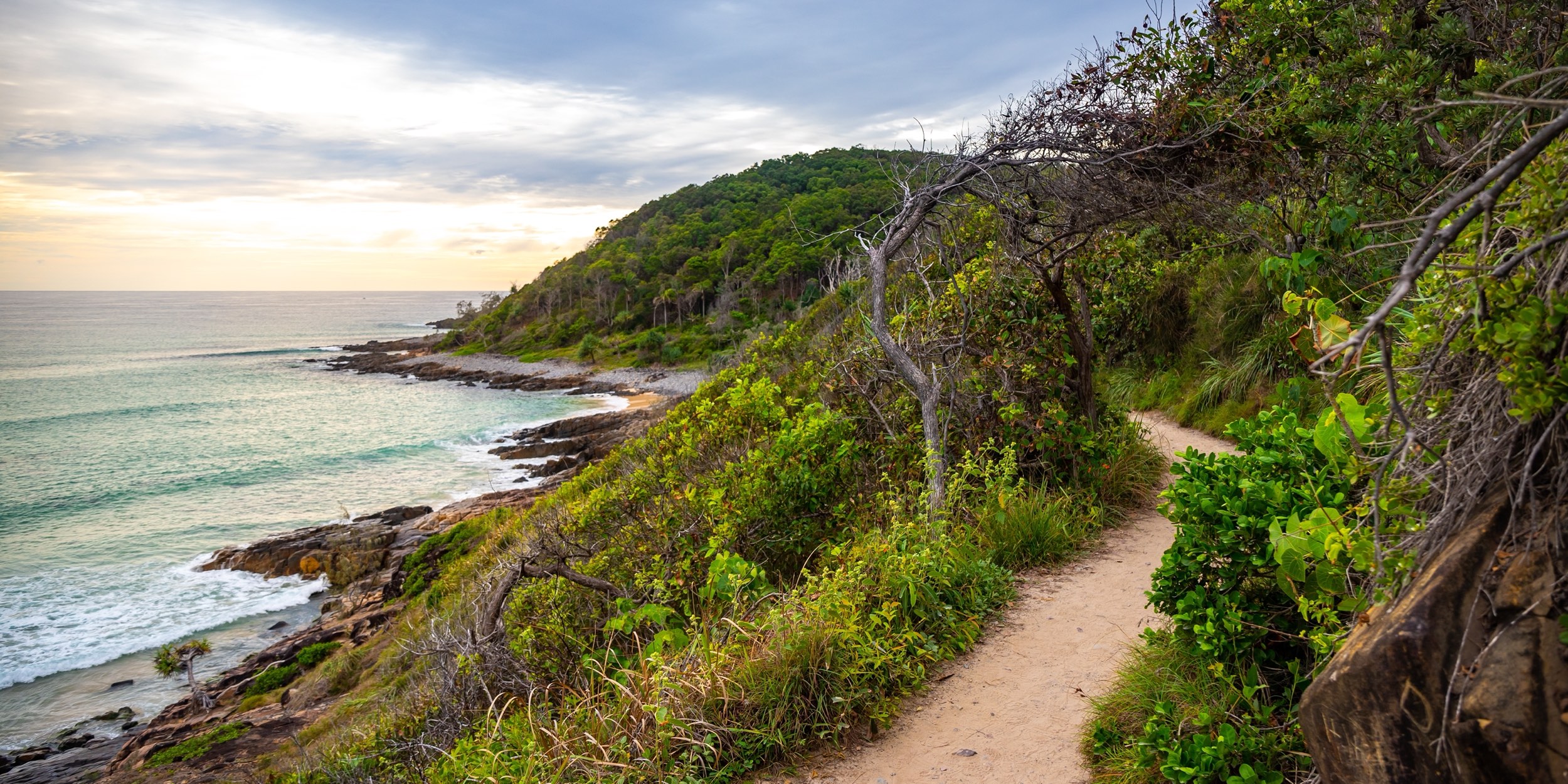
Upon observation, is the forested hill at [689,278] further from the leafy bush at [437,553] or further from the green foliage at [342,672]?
the green foliage at [342,672]

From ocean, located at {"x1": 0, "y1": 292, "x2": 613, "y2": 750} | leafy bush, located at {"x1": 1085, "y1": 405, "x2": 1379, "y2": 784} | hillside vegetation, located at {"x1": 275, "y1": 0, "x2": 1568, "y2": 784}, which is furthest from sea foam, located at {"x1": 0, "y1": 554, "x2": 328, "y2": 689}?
leafy bush, located at {"x1": 1085, "y1": 405, "x2": 1379, "y2": 784}

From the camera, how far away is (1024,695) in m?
4.29

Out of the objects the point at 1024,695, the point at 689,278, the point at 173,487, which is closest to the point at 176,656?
the point at 173,487

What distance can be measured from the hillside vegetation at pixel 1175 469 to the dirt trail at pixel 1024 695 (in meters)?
0.20

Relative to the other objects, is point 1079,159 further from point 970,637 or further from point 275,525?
point 275,525

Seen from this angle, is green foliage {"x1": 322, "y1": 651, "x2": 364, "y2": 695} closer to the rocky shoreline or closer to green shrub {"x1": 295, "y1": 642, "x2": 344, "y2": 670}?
the rocky shoreline

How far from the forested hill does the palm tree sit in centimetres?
3700

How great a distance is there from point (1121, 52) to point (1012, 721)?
4.80m

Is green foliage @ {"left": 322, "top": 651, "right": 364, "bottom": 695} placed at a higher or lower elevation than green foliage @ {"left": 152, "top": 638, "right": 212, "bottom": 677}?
higher

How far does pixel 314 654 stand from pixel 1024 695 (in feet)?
49.2

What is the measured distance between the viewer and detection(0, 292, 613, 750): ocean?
15930mm

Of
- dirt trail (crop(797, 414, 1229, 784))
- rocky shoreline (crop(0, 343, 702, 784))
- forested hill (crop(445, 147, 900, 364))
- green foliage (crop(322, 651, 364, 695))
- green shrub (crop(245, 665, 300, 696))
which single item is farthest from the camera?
forested hill (crop(445, 147, 900, 364))

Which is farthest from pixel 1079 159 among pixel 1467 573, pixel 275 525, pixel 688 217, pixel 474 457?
pixel 688 217

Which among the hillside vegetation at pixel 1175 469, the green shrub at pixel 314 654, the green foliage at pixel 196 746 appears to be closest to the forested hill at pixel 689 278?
the green shrub at pixel 314 654
